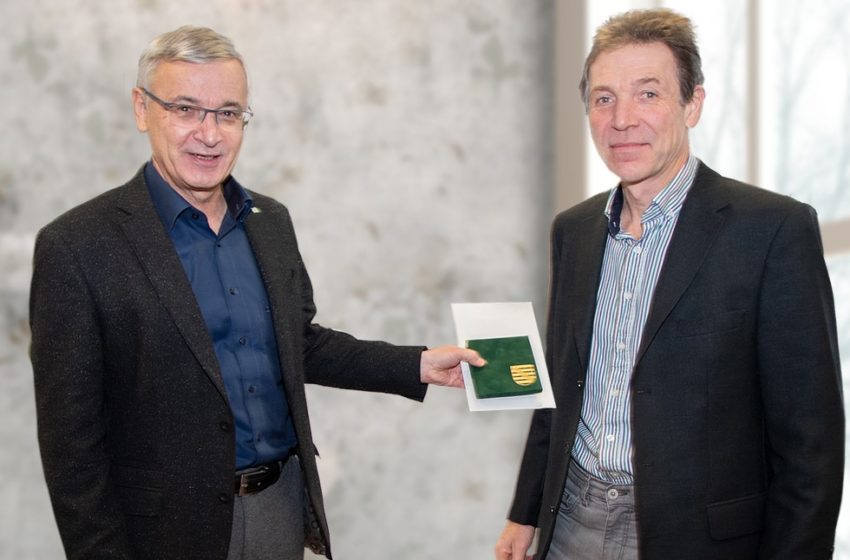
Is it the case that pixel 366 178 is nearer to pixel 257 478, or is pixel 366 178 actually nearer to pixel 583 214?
pixel 583 214

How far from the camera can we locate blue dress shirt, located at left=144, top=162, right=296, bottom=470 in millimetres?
2014

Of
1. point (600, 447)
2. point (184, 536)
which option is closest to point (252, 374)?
point (184, 536)

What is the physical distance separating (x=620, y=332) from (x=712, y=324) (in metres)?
0.20

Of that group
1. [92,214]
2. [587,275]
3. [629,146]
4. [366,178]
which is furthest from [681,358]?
[366,178]

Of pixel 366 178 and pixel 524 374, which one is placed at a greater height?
pixel 366 178

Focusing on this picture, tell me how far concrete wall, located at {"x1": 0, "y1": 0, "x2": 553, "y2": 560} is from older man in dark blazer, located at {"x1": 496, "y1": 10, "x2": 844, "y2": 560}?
1750 millimetres

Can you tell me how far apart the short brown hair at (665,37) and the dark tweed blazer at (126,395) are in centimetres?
107

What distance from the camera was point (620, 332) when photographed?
197cm

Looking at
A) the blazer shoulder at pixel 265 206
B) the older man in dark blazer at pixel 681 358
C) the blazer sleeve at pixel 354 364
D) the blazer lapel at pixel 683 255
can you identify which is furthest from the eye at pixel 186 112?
the blazer lapel at pixel 683 255

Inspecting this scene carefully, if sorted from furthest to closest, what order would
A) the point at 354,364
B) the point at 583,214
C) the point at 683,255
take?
the point at 354,364
the point at 583,214
the point at 683,255

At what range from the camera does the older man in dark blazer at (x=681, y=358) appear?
1781mm

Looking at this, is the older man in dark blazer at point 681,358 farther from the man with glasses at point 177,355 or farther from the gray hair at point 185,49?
the gray hair at point 185,49

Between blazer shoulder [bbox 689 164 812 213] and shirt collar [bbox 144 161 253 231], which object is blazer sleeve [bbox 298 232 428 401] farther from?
blazer shoulder [bbox 689 164 812 213]

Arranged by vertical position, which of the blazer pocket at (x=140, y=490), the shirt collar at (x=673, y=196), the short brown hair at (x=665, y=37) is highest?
the short brown hair at (x=665, y=37)
